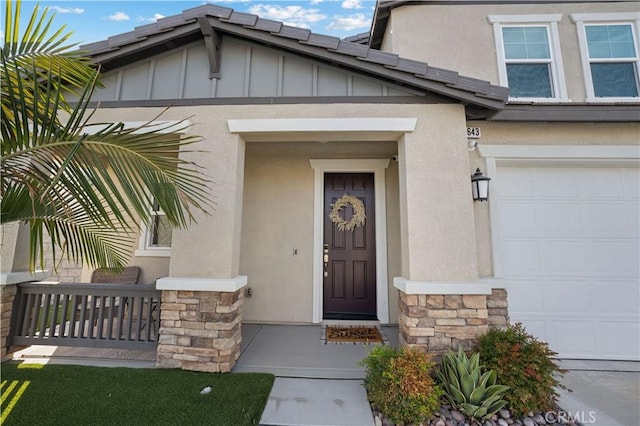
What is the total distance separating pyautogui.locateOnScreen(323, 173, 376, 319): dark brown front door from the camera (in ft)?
16.4

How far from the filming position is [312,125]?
11.4 feet

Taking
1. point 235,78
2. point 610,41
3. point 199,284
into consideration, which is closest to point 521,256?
point 610,41

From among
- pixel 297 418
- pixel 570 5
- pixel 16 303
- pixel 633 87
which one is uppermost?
pixel 570 5

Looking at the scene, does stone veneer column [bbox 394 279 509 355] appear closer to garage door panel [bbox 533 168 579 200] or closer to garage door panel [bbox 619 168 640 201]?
garage door panel [bbox 533 168 579 200]

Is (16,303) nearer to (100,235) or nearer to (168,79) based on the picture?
(100,235)

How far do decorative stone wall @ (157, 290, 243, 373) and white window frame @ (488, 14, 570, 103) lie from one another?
5.15 m

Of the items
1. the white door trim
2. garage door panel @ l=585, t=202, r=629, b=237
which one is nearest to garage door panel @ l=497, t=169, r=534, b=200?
garage door panel @ l=585, t=202, r=629, b=237

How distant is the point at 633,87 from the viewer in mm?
4215

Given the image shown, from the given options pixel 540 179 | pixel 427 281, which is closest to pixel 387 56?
pixel 427 281

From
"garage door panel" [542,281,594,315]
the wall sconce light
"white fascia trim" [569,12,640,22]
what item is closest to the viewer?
the wall sconce light

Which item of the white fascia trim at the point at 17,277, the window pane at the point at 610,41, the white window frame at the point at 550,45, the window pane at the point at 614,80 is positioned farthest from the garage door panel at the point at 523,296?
the white fascia trim at the point at 17,277

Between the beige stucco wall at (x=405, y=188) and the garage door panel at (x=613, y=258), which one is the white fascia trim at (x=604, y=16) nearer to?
the beige stucco wall at (x=405, y=188)

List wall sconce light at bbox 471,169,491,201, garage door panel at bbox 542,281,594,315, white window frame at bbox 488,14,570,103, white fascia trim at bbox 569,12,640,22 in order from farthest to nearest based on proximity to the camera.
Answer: white fascia trim at bbox 569,12,640,22 < white window frame at bbox 488,14,570,103 < garage door panel at bbox 542,281,594,315 < wall sconce light at bbox 471,169,491,201

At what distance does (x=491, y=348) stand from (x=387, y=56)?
3.56 m
